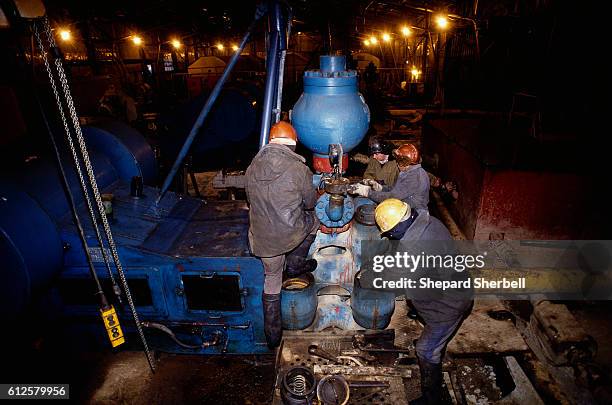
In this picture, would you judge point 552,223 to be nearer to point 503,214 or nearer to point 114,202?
point 503,214

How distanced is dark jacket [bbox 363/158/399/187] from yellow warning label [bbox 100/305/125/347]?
167 inches

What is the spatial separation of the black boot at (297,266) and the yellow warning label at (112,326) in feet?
6.08

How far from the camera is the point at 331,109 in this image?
396 cm

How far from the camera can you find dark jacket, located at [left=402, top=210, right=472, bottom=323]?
3299 millimetres

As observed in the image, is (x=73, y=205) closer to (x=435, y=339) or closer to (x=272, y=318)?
(x=272, y=318)

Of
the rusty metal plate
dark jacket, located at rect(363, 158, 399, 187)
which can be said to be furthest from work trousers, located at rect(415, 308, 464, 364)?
dark jacket, located at rect(363, 158, 399, 187)

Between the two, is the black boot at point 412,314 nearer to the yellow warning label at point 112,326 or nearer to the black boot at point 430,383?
the black boot at point 430,383

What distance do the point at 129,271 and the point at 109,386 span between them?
5.55ft

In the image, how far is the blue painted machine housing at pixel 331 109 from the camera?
3975mm

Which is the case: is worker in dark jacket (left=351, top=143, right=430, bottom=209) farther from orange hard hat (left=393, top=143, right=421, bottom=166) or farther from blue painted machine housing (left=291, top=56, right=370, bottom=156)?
blue painted machine housing (left=291, top=56, right=370, bottom=156)

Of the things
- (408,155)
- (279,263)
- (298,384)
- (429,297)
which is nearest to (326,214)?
(279,263)

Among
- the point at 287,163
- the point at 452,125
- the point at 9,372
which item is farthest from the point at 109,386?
the point at 452,125

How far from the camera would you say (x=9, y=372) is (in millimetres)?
4531

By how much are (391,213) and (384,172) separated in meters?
2.76
